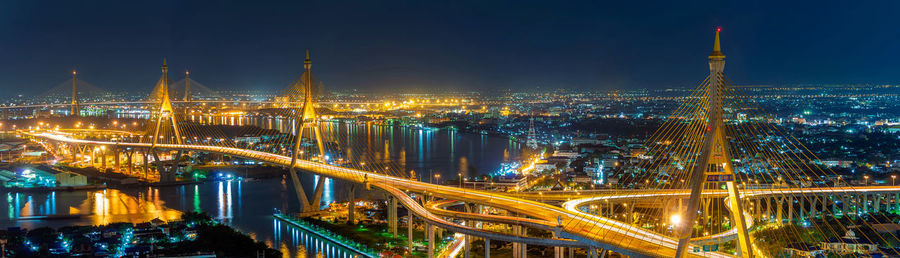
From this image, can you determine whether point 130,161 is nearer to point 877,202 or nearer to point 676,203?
point 676,203

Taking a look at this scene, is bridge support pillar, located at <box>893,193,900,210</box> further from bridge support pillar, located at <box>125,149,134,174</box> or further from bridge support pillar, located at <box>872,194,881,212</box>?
bridge support pillar, located at <box>125,149,134,174</box>

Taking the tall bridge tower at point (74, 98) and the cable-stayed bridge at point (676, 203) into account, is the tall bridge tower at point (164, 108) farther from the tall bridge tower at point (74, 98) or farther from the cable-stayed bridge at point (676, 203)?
the tall bridge tower at point (74, 98)

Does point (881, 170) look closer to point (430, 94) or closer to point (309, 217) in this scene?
point (309, 217)

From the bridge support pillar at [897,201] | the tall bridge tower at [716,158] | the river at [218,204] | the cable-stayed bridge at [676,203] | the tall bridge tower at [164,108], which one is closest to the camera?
the tall bridge tower at [716,158]

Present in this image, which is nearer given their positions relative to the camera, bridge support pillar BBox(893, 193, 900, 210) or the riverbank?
the riverbank

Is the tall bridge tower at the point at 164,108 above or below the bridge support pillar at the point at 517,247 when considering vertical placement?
above

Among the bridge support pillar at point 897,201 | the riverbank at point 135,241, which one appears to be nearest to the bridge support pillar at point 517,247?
the riverbank at point 135,241

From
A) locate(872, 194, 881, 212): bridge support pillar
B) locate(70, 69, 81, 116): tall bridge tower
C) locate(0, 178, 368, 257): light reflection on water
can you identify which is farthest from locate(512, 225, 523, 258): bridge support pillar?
locate(70, 69, 81, 116): tall bridge tower

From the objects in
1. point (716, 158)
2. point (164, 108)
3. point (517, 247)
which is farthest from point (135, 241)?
point (164, 108)

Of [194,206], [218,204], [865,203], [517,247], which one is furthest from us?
[218,204]

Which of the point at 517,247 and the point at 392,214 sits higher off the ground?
the point at 392,214

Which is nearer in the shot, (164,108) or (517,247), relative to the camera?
(517,247)

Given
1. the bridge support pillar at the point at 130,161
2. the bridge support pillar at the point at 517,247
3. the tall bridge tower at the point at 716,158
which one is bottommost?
the bridge support pillar at the point at 517,247
